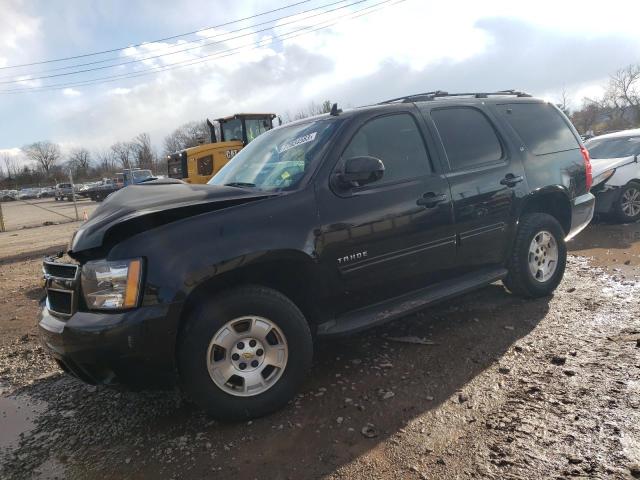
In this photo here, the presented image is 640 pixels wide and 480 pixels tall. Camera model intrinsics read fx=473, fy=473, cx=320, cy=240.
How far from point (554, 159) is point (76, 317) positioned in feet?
14.8

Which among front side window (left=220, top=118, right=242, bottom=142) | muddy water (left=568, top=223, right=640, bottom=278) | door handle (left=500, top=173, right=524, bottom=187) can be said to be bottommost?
muddy water (left=568, top=223, right=640, bottom=278)

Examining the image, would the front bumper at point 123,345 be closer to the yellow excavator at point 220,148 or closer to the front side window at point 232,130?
the yellow excavator at point 220,148

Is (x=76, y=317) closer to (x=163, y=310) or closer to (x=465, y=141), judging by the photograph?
(x=163, y=310)

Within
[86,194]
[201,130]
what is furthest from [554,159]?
Answer: [201,130]

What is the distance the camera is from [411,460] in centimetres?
254

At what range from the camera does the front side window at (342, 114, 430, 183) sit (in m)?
3.65

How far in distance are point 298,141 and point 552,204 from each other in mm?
2914

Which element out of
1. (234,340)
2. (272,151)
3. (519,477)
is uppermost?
(272,151)

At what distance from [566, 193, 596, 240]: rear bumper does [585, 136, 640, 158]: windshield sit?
4472 mm

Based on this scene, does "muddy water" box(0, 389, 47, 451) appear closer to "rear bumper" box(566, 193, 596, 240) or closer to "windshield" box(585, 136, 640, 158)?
"rear bumper" box(566, 193, 596, 240)

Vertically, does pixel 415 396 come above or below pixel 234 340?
below

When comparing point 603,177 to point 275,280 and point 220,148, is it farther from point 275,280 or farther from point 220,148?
point 220,148

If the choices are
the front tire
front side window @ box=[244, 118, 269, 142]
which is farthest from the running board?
front side window @ box=[244, 118, 269, 142]

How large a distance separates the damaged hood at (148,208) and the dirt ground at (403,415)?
1257 mm
